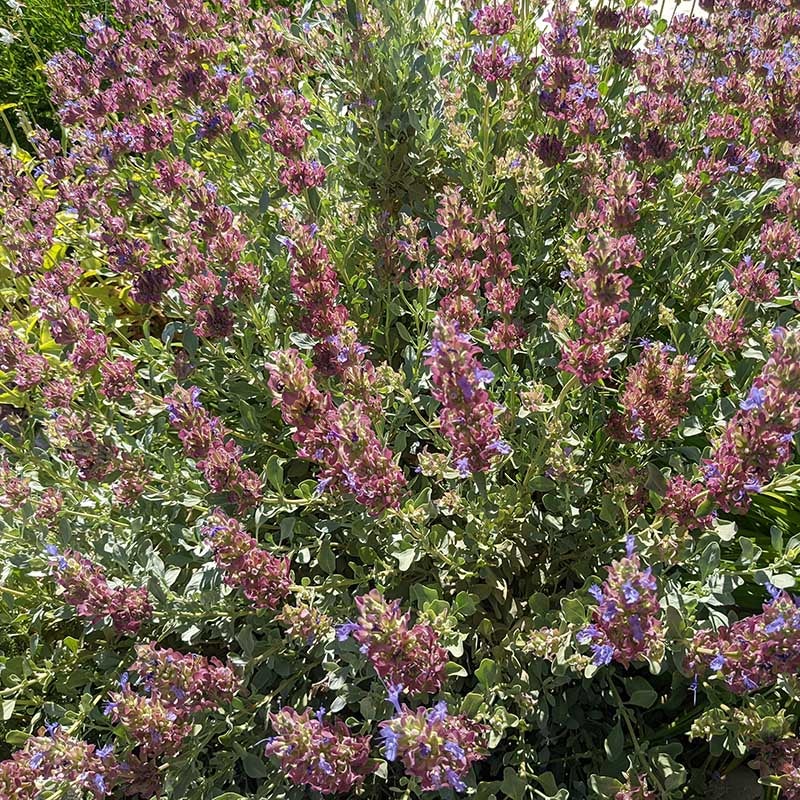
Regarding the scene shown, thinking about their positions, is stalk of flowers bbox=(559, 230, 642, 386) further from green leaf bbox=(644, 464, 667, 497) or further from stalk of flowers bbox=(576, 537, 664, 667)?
stalk of flowers bbox=(576, 537, 664, 667)

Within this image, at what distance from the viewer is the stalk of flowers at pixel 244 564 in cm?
190

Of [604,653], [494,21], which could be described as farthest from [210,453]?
[494,21]

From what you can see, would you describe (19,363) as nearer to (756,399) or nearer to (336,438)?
(336,438)

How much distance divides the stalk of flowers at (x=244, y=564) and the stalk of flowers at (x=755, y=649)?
1056 mm

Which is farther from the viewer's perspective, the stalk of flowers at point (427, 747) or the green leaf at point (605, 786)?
the green leaf at point (605, 786)

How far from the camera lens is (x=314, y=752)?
1677mm

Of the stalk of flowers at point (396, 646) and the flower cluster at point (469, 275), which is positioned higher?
the flower cluster at point (469, 275)

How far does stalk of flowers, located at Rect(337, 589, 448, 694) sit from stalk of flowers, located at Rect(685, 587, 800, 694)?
2.11 ft

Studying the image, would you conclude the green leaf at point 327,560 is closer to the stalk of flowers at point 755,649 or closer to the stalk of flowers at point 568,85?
the stalk of flowers at point 755,649

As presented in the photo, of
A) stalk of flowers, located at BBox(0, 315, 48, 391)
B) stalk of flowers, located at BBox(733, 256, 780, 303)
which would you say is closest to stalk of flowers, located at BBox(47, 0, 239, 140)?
stalk of flowers, located at BBox(0, 315, 48, 391)

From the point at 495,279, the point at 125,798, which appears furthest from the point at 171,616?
the point at 495,279

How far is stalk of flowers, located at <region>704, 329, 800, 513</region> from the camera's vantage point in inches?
63.0

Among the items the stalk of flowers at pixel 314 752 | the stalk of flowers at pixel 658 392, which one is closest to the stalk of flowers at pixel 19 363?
the stalk of flowers at pixel 314 752

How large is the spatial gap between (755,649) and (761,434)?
49 cm
